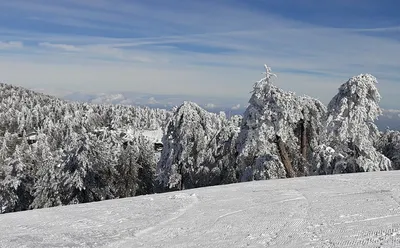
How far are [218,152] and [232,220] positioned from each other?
19196 mm

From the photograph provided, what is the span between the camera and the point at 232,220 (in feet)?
29.6

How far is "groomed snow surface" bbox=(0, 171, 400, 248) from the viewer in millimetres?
7328

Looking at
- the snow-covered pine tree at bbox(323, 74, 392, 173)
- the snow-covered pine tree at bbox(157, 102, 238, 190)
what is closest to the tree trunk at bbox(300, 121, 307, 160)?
the snow-covered pine tree at bbox(323, 74, 392, 173)

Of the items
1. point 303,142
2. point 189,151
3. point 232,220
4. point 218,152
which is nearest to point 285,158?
point 303,142

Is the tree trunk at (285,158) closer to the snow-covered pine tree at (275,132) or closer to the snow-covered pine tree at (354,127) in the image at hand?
the snow-covered pine tree at (275,132)

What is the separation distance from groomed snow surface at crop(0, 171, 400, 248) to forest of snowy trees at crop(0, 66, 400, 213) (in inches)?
223

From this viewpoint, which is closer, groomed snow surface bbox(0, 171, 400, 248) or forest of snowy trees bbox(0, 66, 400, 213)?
groomed snow surface bbox(0, 171, 400, 248)

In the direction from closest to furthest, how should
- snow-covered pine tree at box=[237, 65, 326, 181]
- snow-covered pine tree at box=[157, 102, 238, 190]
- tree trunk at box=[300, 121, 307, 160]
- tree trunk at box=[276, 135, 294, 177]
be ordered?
snow-covered pine tree at box=[237, 65, 326, 181] → tree trunk at box=[276, 135, 294, 177] → tree trunk at box=[300, 121, 307, 160] → snow-covered pine tree at box=[157, 102, 238, 190]

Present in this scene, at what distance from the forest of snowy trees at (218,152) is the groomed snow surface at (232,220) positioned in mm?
5666

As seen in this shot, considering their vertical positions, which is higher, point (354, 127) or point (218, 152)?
point (354, 127)

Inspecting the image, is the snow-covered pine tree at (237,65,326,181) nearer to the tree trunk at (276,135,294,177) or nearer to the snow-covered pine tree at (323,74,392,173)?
the tree trunk at (276,135,294,177)

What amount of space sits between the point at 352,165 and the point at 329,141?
1465 millimetres

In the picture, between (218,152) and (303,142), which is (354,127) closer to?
(303,142)

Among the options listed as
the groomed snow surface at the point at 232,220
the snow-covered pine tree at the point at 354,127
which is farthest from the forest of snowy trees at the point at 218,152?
the groomed snow surface at the point at 232,220
